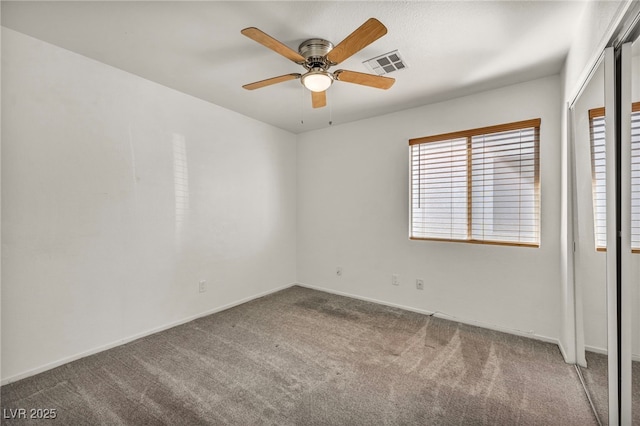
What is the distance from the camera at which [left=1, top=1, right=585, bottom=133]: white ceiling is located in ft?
5.69

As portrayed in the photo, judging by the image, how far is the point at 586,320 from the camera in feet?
6.04

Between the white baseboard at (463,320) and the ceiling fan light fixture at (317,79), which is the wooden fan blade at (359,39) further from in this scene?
the white baseboard at (463,320)

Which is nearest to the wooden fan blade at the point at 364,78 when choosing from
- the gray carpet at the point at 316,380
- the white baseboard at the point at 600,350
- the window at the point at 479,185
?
the window at the point at 479,185

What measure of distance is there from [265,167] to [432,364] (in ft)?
10.2

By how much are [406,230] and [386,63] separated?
6.30 ft

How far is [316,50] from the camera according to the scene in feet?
6.68

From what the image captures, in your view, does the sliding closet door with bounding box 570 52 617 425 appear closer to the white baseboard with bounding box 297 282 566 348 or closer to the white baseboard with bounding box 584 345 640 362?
the white baseboard with bounding box 584 345 640 362

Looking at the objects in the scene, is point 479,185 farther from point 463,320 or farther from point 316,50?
point 316,50

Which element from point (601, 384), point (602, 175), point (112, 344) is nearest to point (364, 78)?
point (602, 175)

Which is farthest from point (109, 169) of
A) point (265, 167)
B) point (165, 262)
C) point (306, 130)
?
point (306, 130)

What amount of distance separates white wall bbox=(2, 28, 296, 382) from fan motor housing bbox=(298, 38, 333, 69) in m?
1.69

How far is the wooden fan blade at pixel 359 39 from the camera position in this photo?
1.49 m

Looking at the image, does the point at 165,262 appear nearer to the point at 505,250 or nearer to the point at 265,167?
the point at 265,167

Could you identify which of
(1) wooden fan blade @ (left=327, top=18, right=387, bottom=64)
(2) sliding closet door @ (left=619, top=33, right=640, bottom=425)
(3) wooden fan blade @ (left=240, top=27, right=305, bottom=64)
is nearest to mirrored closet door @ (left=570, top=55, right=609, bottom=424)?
(2) sliding closet door @ (left=619, top=33, right=640, bottom=425)
